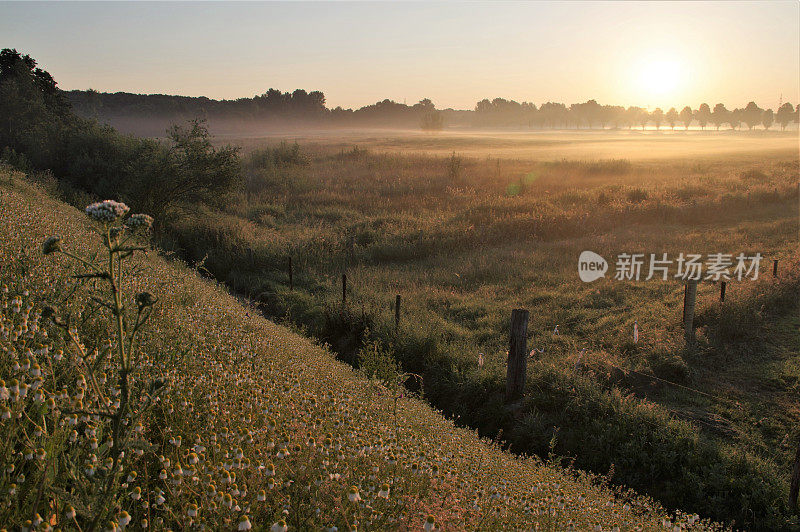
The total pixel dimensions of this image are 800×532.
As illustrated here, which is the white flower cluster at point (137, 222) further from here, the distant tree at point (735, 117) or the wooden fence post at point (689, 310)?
the distant tree at point (735, 117)

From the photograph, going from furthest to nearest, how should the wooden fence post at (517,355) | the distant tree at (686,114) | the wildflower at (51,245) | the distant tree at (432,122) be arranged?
the distant tree at (686,114)
the distant tree at (432,122)
the wooden fence post at (517,355)
the wildflower at (51,245)

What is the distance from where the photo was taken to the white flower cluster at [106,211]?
2.34 m

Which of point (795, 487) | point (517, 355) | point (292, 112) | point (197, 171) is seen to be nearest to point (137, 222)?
point (517, 355)

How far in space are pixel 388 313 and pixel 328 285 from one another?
3989mm

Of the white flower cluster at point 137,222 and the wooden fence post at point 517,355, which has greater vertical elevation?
the white flower cluster at point 137,222

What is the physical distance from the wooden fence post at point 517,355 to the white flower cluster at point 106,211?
23.7ft

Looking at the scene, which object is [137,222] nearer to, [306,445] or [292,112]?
[306,445]

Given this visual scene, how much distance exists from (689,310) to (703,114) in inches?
8240

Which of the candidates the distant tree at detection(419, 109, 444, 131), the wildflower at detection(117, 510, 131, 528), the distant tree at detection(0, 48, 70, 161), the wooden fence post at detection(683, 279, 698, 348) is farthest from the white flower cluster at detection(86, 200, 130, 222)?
the distant tree at detection(419, 109, 444, 131)

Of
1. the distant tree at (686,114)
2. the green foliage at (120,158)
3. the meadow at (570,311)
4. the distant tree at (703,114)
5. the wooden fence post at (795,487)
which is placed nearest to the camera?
the wooden fence post at (795,487)

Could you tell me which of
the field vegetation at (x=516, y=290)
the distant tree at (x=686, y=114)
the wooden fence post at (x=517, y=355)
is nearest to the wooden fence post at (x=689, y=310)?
the field vegetation at (x=516, y=290)

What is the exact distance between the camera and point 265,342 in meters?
6.31

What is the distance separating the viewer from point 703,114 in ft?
604

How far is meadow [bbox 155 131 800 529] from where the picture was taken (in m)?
7.69
